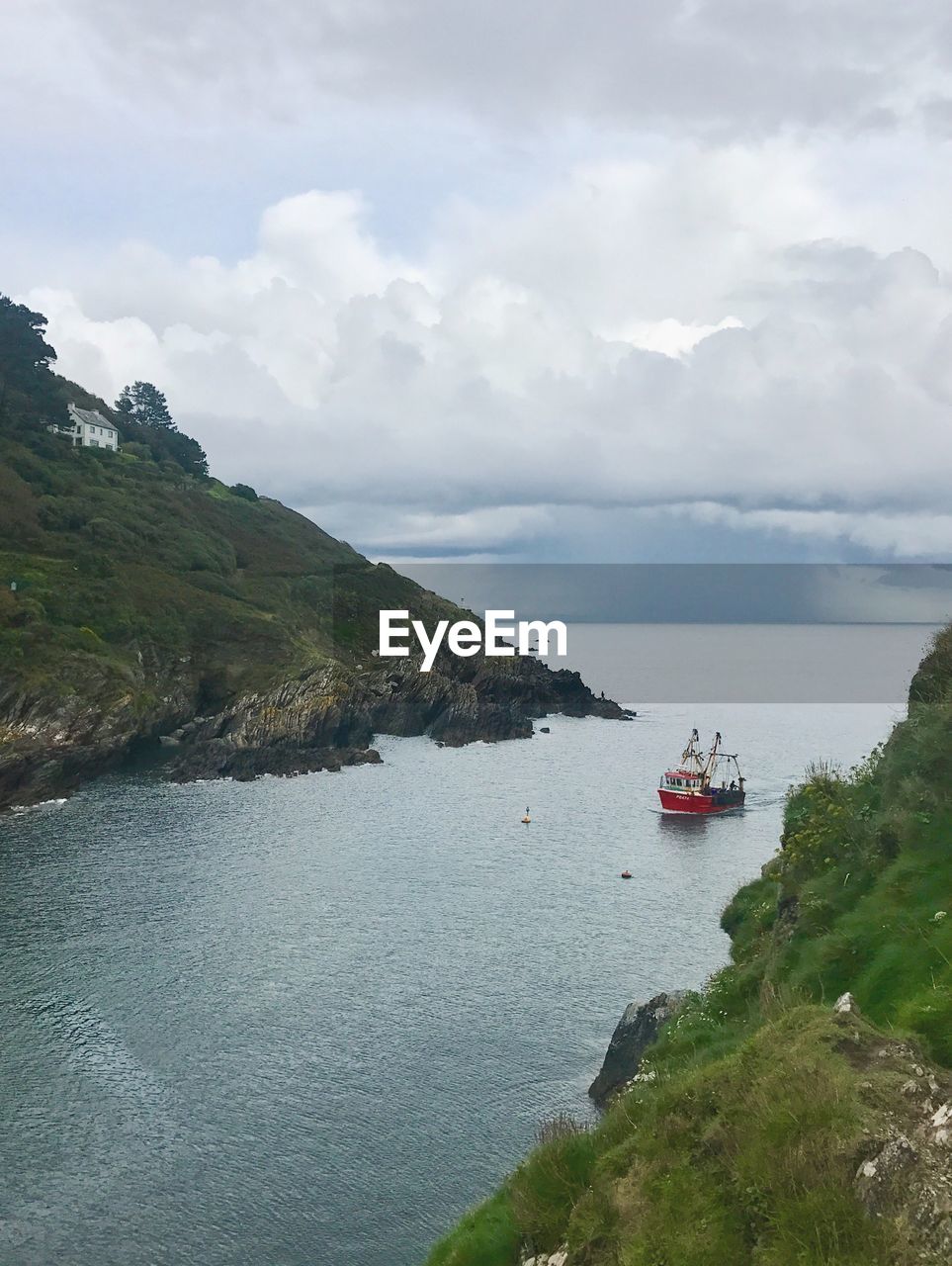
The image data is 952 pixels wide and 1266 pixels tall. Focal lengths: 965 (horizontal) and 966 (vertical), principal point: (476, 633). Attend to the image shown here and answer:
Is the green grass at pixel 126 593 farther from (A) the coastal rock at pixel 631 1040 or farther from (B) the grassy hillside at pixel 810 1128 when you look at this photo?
(B) the grassy hillside at pixel 810 1128

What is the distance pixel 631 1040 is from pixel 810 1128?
95.0 feet

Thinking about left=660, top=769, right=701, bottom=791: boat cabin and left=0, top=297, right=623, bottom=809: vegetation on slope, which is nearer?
left=660, top=769, right=701, bottom=791: boat cabin

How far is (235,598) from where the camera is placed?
168 meters

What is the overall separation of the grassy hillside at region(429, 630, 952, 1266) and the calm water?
16323mm

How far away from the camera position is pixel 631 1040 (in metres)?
41.3

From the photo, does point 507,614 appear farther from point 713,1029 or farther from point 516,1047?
point 713,1029

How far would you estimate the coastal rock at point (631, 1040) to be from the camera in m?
40.5

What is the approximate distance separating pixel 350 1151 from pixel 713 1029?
60.5 feet

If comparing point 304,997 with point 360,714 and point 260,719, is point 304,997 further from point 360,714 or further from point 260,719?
point 360,714

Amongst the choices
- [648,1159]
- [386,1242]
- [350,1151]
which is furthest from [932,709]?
[350,1151]

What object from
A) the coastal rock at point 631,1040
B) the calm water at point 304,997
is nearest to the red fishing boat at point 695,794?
the calm water at point 304,997

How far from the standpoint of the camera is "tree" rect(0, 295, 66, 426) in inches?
7338

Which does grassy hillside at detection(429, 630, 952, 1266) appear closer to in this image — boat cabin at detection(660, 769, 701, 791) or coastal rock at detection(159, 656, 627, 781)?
boat cabin at detection(660, 769, 701, 791)

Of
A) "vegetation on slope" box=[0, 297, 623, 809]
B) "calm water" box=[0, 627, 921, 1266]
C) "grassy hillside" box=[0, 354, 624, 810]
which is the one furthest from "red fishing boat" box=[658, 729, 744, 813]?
"vegetation on slope" box=[0, 297, 623, 809]
